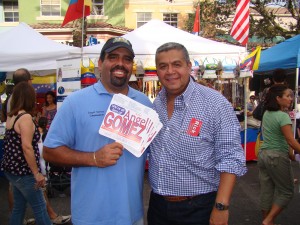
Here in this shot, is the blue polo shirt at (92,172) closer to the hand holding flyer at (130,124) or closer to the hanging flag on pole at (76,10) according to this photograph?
the hand holding flyer at (130,124)

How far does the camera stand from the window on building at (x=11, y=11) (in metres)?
22.0

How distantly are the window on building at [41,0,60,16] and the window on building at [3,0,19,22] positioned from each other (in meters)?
1.79

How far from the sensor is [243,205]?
515 centimetres

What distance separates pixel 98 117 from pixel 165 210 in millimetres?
778

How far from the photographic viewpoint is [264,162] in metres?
3.97

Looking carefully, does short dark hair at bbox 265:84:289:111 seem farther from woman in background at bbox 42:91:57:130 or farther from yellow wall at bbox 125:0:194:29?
yellow wall at bbox 125:0:194:29

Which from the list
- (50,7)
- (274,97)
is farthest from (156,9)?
(274,97)

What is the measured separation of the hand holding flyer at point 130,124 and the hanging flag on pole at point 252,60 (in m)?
5.24

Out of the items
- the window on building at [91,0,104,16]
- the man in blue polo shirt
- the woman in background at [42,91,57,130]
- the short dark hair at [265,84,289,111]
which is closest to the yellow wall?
the window on building at [91,0,104,16]

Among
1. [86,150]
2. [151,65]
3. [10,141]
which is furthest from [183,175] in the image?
[151,65]

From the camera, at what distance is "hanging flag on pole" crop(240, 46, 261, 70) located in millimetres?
6789

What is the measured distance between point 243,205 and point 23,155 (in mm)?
3413

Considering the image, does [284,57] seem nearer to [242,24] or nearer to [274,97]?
[242,24]

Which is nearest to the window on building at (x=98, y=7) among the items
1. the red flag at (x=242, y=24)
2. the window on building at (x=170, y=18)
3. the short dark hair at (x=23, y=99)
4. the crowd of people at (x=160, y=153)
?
the window on building at (x=170, y=18)
